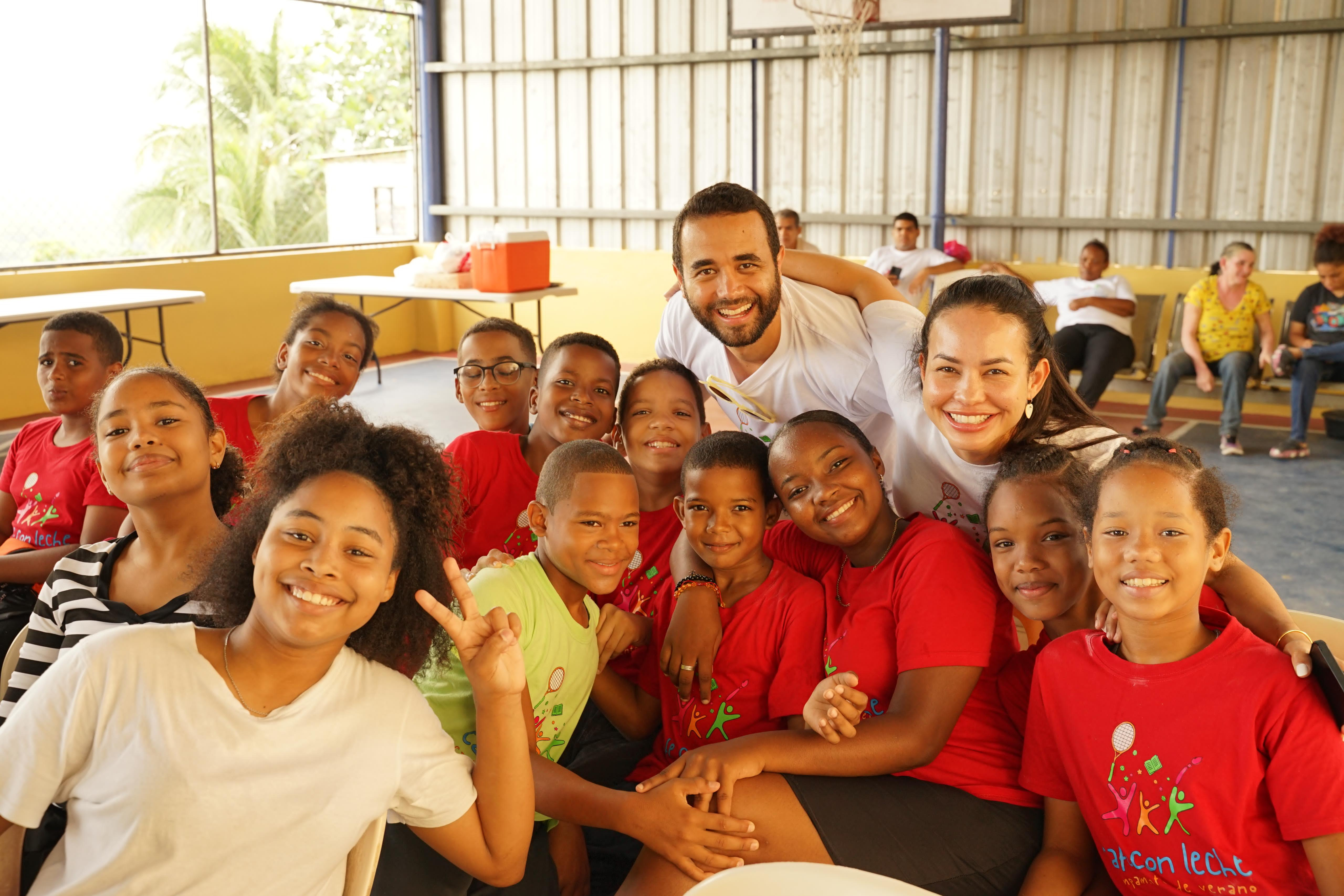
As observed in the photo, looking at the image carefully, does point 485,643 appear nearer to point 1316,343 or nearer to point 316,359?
point 316,359

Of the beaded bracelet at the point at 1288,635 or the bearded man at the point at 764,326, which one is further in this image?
the bearded man at the point at 764,326

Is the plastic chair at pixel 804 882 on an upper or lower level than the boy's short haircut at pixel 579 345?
lower

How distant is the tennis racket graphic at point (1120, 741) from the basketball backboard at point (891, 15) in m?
6.56

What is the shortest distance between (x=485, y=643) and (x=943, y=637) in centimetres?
73

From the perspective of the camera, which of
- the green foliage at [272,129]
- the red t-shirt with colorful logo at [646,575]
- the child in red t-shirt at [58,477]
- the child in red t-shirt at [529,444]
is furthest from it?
the green foliage at [272,129]

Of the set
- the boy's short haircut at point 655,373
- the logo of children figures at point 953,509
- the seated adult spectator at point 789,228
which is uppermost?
the seated adult spectator at point 789,228

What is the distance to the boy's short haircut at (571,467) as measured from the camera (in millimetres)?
2018

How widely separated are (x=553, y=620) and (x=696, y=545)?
335 millimetres

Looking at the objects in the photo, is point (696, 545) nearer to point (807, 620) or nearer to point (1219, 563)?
point (807, 620)

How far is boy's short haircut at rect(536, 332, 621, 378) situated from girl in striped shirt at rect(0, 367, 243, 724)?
890 millimetres

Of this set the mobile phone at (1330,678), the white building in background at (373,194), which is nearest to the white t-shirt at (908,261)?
the white building in background at (373,194)

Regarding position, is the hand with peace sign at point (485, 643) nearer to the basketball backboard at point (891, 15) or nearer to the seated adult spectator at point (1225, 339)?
the seated adult spectator at point (1225, 339)

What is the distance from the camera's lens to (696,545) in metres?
2.12

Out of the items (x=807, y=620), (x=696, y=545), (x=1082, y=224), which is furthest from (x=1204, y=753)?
(x=1082, y=224)
